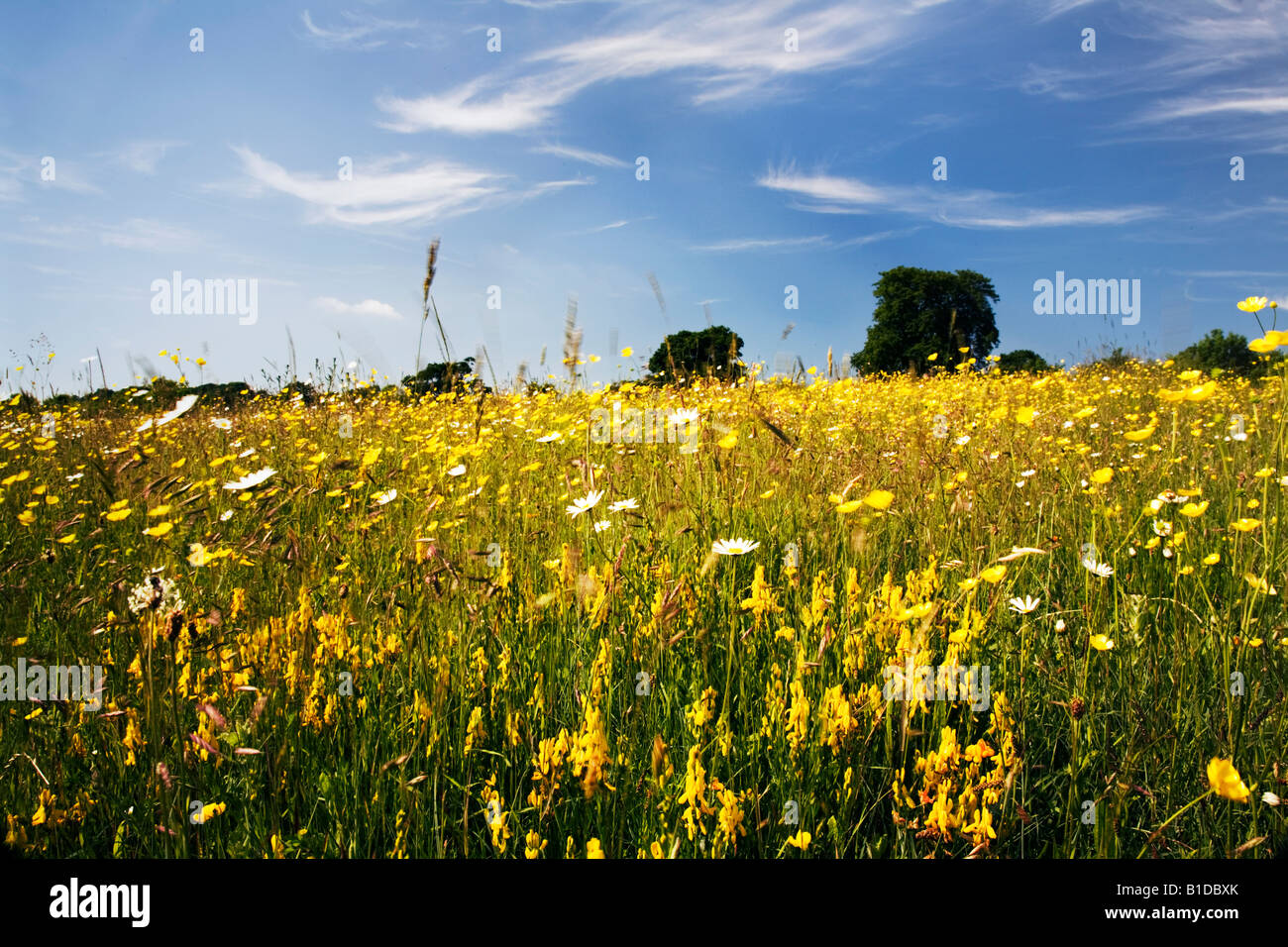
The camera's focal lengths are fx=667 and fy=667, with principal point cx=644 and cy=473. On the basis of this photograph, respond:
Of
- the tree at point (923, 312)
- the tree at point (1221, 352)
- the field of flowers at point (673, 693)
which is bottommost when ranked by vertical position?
the field of flowers at point (673, 693)

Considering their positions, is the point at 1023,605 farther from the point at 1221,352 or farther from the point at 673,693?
the point at 1221,352

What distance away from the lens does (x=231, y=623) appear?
2.04 metres

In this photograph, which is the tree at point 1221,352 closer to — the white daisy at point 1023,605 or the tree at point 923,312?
the tree at point 923,312

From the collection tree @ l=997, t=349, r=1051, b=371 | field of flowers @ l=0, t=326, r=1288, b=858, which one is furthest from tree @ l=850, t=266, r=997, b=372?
field of flowers @ l=0, t=326, r=1288, b=858

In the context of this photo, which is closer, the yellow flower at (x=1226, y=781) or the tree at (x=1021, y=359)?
the yellow flower at (x=1226, y=781)

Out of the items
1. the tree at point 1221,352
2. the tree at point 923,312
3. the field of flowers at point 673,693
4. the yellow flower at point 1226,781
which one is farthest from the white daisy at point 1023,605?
the tree at point 923,312

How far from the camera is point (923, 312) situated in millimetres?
39719

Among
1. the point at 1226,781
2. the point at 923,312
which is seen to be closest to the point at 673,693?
the point at 1226,781

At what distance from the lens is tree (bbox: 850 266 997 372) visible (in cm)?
3872

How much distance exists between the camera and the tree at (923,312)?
38719mm
